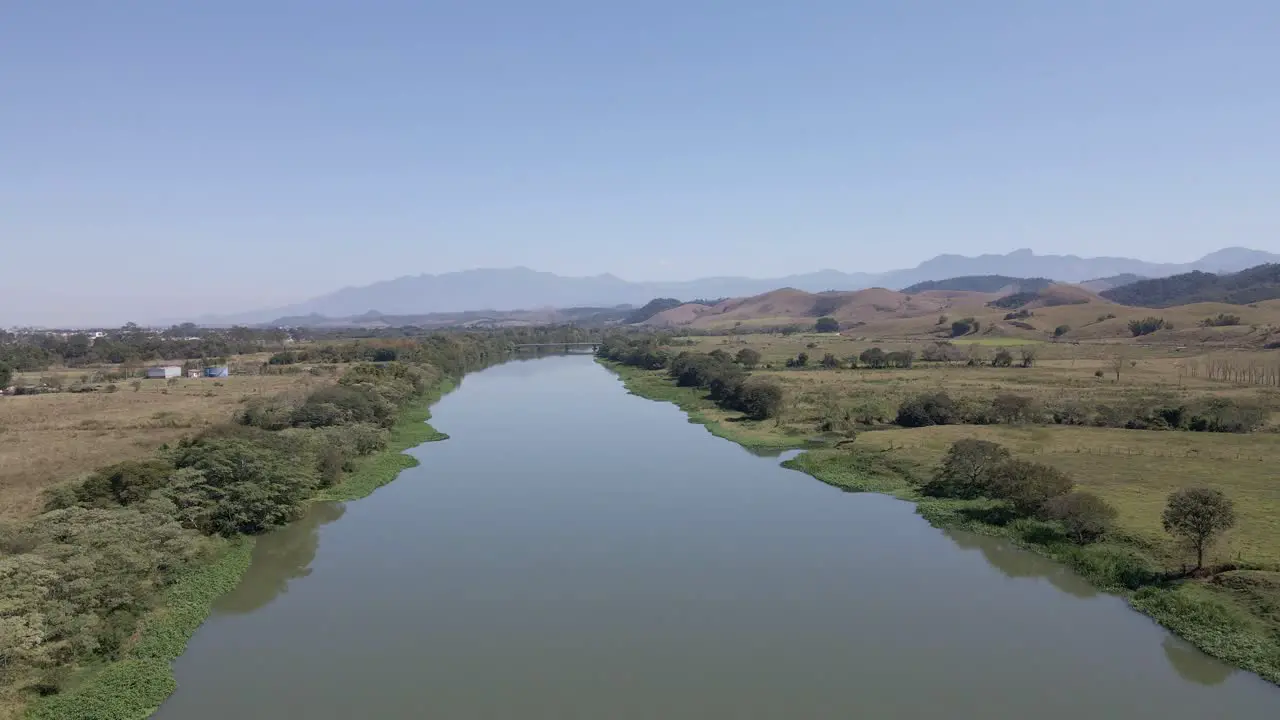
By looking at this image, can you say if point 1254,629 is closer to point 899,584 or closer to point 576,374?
point 899,584

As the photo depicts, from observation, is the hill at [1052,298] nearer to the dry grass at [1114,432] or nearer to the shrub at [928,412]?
the dry grass at [1114,432]

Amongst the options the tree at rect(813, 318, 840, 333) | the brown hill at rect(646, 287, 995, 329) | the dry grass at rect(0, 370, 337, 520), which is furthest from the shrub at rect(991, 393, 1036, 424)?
the brown hill at rect(646, 287, 995, 329)

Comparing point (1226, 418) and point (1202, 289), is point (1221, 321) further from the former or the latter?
point (1202, 289)

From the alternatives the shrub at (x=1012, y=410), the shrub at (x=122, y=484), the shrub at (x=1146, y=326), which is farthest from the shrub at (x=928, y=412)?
the shrub at (x=1146, y=326)

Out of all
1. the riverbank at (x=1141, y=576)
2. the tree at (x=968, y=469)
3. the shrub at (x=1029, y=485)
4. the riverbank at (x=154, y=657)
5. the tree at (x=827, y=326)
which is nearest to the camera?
the riverbank at (x=154, y=657)

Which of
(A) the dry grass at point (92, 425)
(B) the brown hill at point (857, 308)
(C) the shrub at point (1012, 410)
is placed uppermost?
(B) the brown hill at point (857, 308)

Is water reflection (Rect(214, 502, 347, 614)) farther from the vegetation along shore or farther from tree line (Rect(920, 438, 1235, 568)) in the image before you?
tree line (Rect(920, 438, 1235, 568))

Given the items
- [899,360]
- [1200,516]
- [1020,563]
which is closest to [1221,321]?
[899,360]
